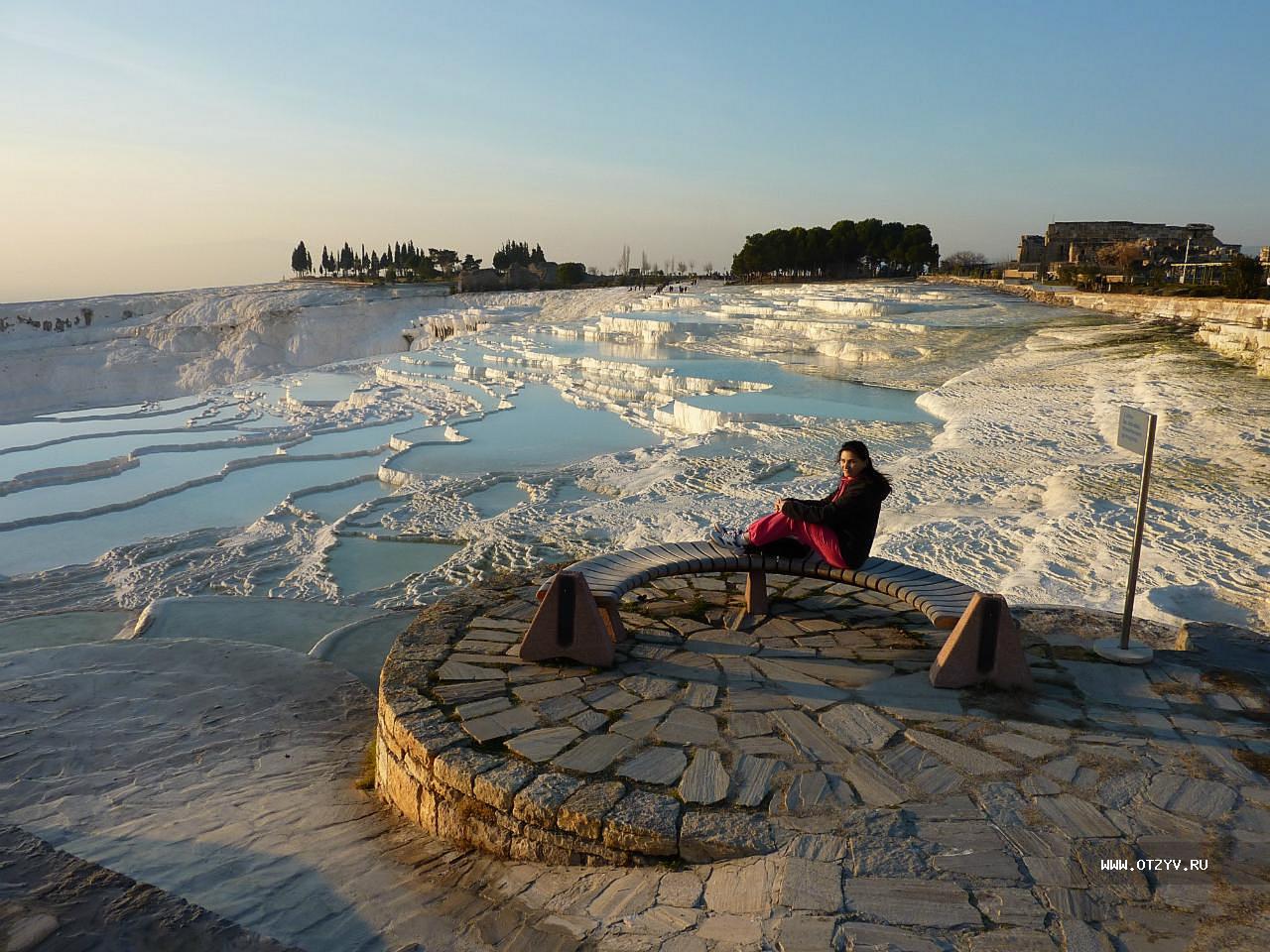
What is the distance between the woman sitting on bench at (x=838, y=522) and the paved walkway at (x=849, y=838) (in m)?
0.48

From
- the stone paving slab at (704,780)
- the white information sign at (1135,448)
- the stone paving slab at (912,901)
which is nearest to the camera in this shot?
the stone paving slab at (912,901)

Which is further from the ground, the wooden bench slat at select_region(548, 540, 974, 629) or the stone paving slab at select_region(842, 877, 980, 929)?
the wooden bench slat at select_region(548, 540, 974, 629)

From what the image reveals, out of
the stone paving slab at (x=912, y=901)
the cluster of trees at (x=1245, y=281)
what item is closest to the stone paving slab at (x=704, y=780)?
the stone paving slab at (x=912, y=901)

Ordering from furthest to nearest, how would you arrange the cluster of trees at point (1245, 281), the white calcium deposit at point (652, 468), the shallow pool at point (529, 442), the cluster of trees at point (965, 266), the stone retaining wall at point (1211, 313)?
the cluster of trees at point (965, 266)
the cluster of trees at point (1245, 281)
the stone retaining wall at point (1211, 313)
the shallow pool at point (529, 442)
the white calcium deposit at point (652, 468)

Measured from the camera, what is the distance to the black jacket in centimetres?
402

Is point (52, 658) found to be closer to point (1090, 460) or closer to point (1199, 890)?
point (1199, 890)

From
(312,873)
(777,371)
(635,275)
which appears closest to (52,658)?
(312,873)

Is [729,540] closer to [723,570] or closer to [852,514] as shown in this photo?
[723,570]

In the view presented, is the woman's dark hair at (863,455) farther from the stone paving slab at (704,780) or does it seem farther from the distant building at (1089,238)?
the distant building at (1089,238)

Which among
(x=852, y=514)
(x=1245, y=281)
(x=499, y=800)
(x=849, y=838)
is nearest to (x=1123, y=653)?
(x=852, y=514)

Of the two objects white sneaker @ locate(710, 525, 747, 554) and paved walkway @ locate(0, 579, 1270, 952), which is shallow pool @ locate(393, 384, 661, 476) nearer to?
white sneaker @ locate(710, 525, 747, 554)

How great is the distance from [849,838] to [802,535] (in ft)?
5.73

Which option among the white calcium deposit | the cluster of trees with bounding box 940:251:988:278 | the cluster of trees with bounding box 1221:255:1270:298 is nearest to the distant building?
the cluster of trees with bounding box 940:251:988:278

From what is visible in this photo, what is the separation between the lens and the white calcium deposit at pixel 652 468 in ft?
23.0
